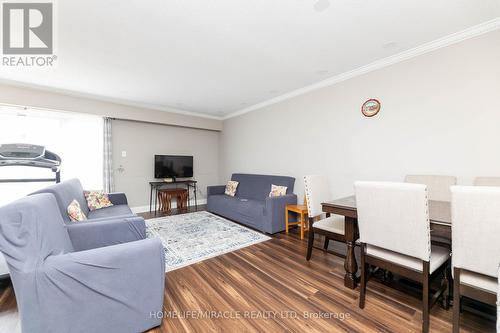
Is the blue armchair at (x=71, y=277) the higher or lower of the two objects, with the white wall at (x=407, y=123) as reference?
lower

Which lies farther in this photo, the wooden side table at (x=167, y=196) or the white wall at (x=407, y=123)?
the wooden side table at (x=167, y=196)

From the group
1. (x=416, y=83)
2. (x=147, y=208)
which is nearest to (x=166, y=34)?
(x=416, y=83)

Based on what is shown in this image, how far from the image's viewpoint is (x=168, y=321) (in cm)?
157

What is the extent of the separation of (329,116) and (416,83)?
1.20 m

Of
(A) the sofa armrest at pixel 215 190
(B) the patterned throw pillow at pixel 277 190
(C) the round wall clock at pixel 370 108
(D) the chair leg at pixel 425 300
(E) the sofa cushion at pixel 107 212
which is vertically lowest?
(D) the chair leg at pixel 425 300

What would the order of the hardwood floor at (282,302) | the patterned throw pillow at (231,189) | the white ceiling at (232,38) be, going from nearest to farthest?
1. the hardwood floor at (282,302)
2. the white ceiling at (232,38)
3. the patterned throw pillow at (231,189)

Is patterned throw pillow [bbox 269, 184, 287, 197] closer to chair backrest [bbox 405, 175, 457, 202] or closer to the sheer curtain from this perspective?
chair backrest [bbox 405, 175, 457, 202]

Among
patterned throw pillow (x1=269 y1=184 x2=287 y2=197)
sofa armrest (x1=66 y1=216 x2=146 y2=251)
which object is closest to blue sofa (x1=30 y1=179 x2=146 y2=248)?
sofa armrest (x1=66 y1=216 x2=146 y2=251)

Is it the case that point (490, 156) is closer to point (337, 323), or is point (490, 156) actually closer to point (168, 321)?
point (337, 323)

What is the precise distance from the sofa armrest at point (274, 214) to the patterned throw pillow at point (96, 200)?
109 inches

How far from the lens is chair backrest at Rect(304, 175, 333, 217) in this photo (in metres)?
2.64

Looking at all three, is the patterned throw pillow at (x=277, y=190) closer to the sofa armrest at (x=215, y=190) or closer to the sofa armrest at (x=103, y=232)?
the sofa armrest at (x=215, y=190)

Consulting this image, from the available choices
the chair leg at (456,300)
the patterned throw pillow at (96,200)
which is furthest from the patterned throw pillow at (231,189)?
the chair leg at (456,300)

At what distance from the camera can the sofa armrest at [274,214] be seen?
136 inches
